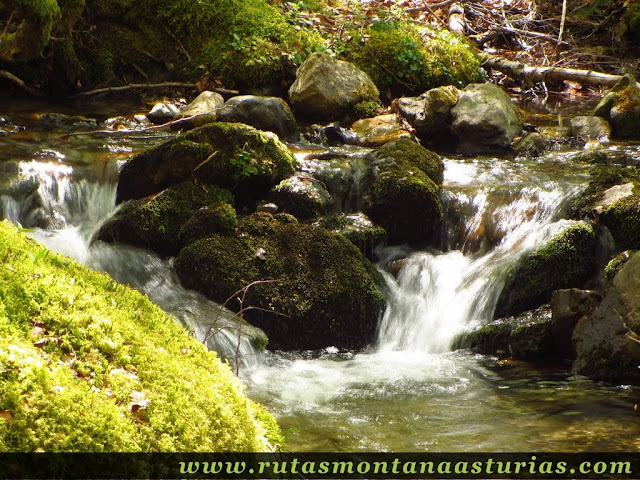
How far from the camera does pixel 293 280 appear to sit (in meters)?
6.80

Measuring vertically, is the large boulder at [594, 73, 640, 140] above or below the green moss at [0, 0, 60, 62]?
above

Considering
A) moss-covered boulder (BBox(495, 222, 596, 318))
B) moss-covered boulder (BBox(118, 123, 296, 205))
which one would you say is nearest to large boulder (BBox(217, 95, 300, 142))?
moss-covered boulder (BBox(118, 123, 296, 205))

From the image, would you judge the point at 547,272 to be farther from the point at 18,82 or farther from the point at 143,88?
the point at 18,82

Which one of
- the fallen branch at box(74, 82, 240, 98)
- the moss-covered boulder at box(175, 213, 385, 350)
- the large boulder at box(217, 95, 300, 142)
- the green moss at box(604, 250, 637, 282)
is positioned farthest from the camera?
the fallen branch at box(74, 82, 240, 98)

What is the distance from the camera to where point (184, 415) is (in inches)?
94.0

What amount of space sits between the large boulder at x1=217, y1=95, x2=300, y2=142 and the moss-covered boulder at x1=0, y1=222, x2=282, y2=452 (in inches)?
288

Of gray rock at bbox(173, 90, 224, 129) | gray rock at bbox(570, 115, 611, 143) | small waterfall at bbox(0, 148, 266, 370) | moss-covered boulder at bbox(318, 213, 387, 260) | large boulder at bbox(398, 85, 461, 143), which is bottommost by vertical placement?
small waterfall at bbox(0, 148, 266, 370)

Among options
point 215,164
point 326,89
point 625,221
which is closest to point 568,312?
point 625,221

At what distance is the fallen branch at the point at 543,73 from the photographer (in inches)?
535

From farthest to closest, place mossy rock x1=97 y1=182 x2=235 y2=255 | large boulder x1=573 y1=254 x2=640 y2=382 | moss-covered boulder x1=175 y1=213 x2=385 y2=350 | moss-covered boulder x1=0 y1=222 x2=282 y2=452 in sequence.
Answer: mossy rock x1=97 y1=182 x2=235 y2=255, moss-covered boulder x1=175 y1=213 x2=385 y2=350, large boulder x1=573 y1=254 x2=640 y2=382, moss-covered boulder x1=0 y1=222 x2=282 y2=452

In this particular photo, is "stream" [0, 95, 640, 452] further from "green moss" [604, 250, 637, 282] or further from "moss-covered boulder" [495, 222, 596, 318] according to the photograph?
"green moss" [604, 250, 637, 282]

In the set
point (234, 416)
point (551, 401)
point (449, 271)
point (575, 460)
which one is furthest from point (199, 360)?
point (449, 271)

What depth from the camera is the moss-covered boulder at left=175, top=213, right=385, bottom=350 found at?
21.7ft

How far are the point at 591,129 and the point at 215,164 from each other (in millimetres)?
7031
